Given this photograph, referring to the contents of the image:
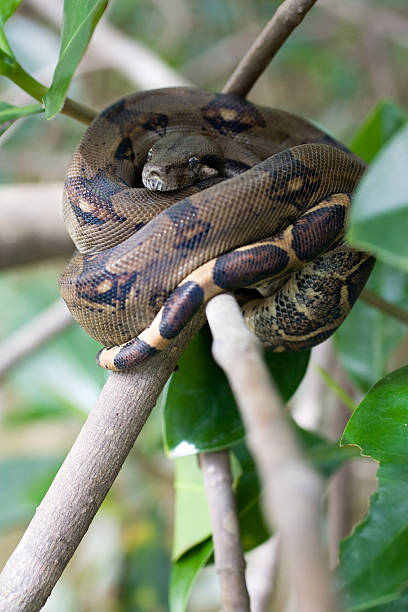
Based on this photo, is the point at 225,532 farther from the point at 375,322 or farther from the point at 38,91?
the point at 38,91

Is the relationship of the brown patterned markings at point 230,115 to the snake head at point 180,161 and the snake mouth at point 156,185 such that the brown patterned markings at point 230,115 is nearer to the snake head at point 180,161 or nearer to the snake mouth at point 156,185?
the snake head at point 180,161

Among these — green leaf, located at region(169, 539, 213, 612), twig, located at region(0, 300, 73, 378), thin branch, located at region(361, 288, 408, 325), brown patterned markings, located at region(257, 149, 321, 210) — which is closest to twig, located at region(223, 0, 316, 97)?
brown patterned markings, located at region(257, 149, 321, 210)

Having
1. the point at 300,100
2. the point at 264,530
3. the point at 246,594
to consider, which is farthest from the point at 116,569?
the point at 300,100

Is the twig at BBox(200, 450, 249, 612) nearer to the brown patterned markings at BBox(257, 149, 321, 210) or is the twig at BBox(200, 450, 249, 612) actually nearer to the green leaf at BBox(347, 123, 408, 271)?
the brown patterned markings at BBox(257, 149, 321, 210)

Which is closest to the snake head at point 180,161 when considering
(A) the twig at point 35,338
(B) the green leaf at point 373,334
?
(B) the green leaf at point 373,334

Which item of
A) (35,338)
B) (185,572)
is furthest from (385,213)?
(35,338)
